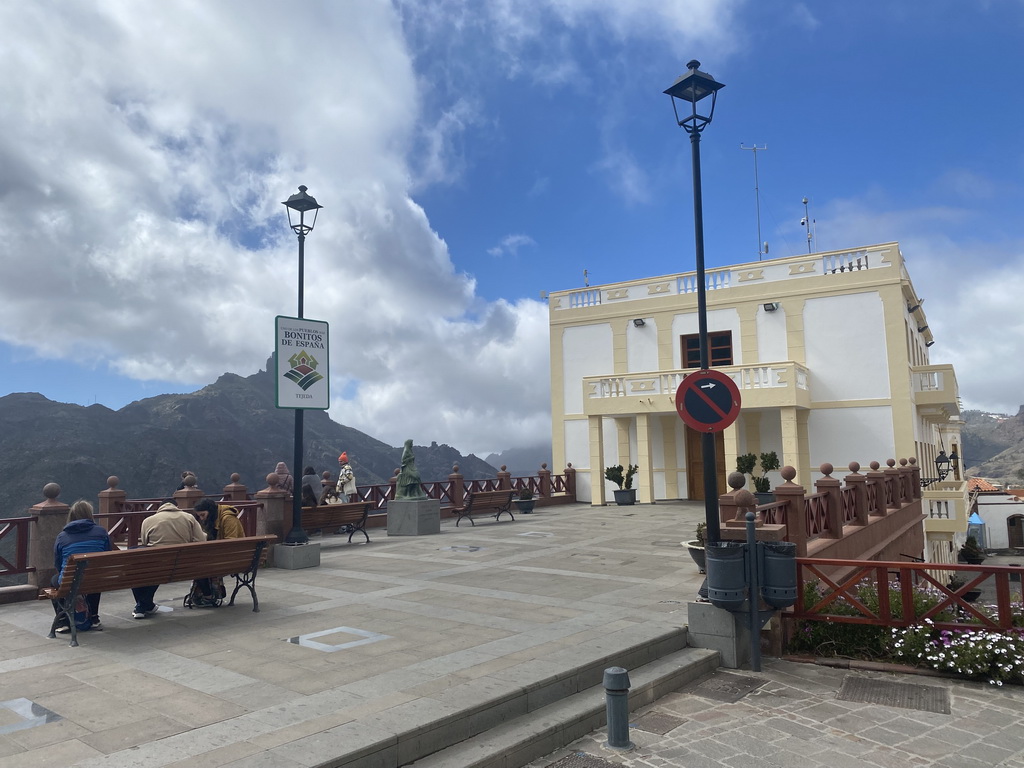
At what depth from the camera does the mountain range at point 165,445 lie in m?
90.1

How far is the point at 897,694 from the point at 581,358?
22806mm

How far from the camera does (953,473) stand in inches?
1251

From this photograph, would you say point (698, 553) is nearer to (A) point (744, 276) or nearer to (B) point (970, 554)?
(A) point (744, 276)

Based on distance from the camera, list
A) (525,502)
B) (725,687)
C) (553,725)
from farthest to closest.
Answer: (525,502) < (725,687) < (553,725)

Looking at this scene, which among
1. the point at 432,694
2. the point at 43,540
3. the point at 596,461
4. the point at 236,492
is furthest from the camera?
the point at 596,461

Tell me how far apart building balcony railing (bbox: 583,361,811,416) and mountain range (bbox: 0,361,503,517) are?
42.8 meters

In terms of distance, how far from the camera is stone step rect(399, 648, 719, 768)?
174 inches

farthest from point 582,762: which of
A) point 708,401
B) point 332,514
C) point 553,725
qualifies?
point 332,514

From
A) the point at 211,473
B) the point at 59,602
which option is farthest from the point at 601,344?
the point at 211,473

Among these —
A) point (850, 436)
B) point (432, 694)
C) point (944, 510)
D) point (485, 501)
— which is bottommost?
point (944, 510)

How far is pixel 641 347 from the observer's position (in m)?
27.3

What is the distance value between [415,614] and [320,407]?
192 inches

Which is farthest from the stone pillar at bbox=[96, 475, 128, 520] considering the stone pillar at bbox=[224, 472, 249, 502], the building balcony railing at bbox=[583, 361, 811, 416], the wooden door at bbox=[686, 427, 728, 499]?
the wooden door at bbox=[686, 427, 728, 499]

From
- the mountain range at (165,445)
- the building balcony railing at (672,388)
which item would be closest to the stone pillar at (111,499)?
the building balcony railing at (672,388)
